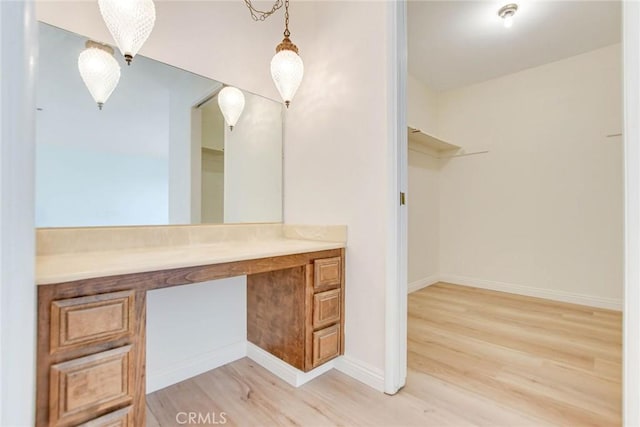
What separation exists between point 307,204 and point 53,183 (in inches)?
48.6

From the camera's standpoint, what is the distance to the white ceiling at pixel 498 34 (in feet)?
7.26

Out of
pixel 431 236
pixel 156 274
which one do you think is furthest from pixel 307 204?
pixel 431 236

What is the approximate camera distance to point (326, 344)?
5.07 ft

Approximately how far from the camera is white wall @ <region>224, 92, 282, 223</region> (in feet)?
5.83

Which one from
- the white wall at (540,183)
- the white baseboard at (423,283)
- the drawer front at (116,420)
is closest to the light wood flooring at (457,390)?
the drawer front at (116,420)

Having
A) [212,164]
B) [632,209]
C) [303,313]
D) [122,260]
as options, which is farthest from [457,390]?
[212,164]

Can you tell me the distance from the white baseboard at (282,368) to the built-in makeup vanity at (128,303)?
0.04 metres

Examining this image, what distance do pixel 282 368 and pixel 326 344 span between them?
284 millimetres

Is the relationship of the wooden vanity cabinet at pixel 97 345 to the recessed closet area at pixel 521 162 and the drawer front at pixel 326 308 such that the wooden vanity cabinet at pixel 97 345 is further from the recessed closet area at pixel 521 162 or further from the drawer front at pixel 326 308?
the recessed closet area at pixel 521 162

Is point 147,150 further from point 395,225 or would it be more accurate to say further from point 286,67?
point 395,225

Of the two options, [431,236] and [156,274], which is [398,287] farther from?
[431,236]

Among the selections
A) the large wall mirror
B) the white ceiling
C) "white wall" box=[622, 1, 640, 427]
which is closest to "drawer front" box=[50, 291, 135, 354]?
the large wall mirror

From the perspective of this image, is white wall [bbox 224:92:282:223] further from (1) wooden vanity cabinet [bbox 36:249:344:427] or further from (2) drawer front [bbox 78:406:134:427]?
(2) drawer front [bbox 78:406:134:427]

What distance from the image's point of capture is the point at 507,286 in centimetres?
324
